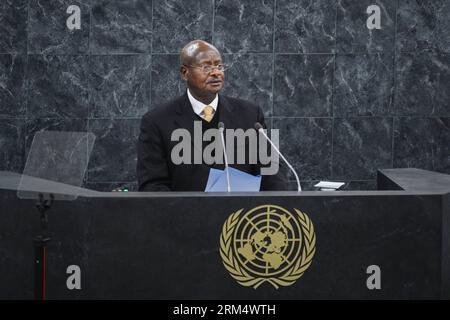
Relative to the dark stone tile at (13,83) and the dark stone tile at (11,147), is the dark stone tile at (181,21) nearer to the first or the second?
the dark stone tile at (13,83)

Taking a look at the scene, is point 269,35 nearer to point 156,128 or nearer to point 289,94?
point 289,94

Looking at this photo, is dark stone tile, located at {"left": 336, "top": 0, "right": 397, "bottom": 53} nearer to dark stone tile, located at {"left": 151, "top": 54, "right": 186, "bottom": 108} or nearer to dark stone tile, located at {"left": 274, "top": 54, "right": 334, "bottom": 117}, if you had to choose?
dark stone tile, located at {"left": 274, "top": 54, "right": 334, "bottom": 117}

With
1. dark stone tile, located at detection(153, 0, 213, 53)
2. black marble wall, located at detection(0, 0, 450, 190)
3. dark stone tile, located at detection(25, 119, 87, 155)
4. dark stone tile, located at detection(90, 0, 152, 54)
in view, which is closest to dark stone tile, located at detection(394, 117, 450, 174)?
black marble wall, located at detection(0, 0, 450, 190)

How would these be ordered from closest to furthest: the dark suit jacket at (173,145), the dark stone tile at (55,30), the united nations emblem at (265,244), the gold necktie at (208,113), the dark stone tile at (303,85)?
the united nations emblem at (265,244) < the dark suit jacket at (173,145) < the gold necktie at (208,113) < the dark stone tile at (55,30) < the dark stone tile at (303,85)

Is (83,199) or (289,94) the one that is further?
(289,94)

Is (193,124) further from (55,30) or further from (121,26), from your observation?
(55,30)

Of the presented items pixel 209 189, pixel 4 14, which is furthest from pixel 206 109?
pixel 4 14

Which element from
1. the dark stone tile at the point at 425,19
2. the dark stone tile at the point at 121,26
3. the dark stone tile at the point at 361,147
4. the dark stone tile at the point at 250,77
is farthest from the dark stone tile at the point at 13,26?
the dark stone tile at the point at 425,19

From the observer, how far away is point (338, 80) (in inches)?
306

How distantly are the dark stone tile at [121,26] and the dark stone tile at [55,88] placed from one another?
0.27m

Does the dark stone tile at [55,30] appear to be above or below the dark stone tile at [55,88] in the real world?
above

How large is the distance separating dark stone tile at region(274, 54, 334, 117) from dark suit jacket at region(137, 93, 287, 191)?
3.46m

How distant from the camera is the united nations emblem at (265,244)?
10.4 ft

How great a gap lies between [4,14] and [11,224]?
4.86 meters
